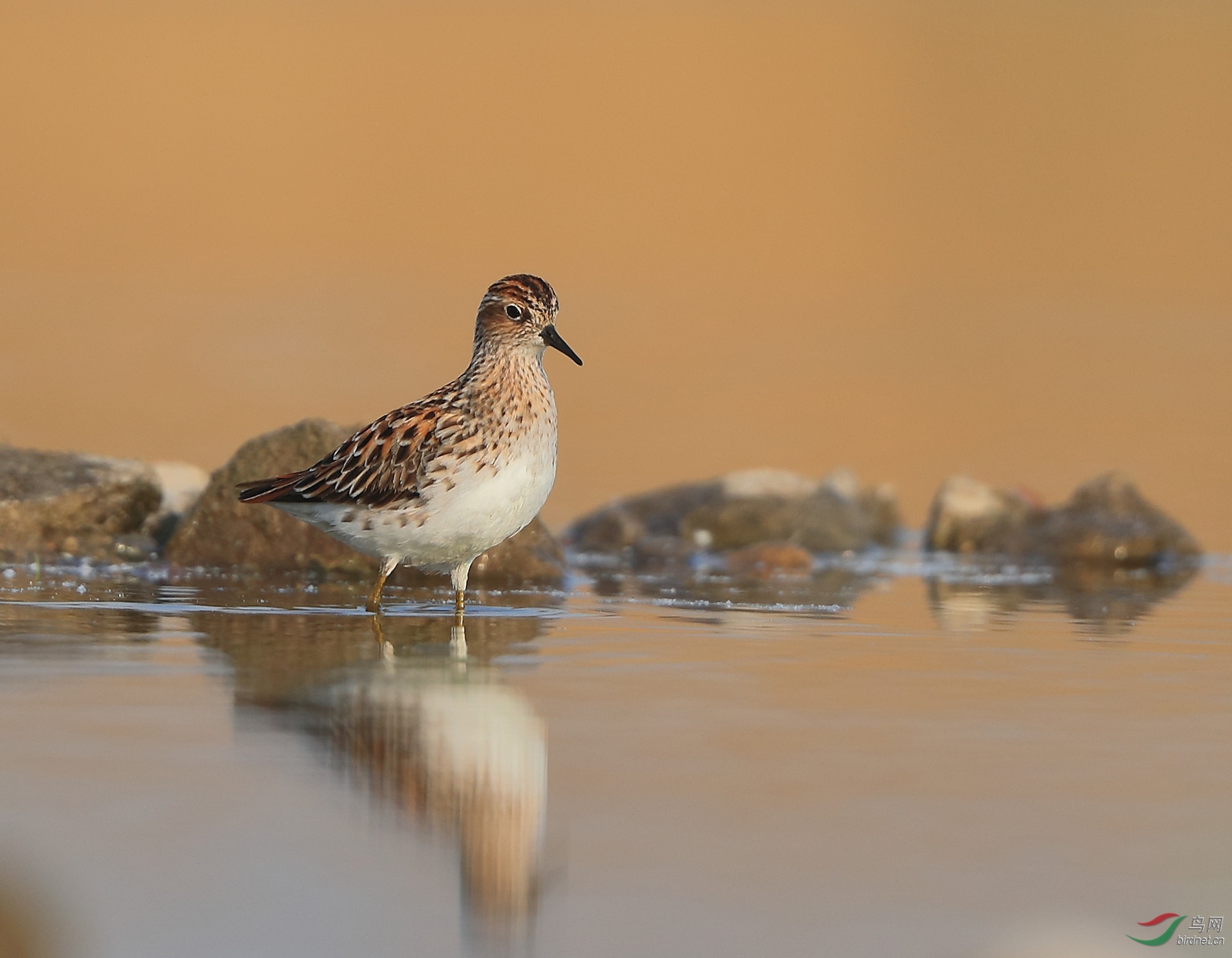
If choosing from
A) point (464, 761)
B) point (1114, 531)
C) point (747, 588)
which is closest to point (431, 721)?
point (464, 761)

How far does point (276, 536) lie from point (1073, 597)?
19.2 feet

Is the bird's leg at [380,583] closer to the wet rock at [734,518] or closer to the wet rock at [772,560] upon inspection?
the wet rock at [772,560]

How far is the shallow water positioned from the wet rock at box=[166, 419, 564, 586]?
131 inches

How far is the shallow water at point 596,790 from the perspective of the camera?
3961mm

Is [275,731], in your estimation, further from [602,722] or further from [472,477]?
[472,477]

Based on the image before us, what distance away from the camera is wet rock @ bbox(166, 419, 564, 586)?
12.5 m

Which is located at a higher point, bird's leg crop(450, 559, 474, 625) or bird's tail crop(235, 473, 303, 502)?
bird's tail crop(235, 473, 303, 502)

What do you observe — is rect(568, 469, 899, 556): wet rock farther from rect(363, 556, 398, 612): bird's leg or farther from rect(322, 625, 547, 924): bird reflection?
rect(322, 625, 547, 924): bird reflection

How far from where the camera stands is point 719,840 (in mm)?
4617

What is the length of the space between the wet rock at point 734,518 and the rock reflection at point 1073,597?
2442 mm

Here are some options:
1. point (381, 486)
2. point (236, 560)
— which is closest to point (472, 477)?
point (381, 486)

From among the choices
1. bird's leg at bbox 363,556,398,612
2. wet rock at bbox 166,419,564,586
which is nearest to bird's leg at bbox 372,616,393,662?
bird's leg at bbox 363,556,398,612

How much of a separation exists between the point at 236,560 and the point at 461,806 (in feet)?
26.3

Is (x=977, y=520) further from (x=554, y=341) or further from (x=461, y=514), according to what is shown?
(x=461, y=514)
